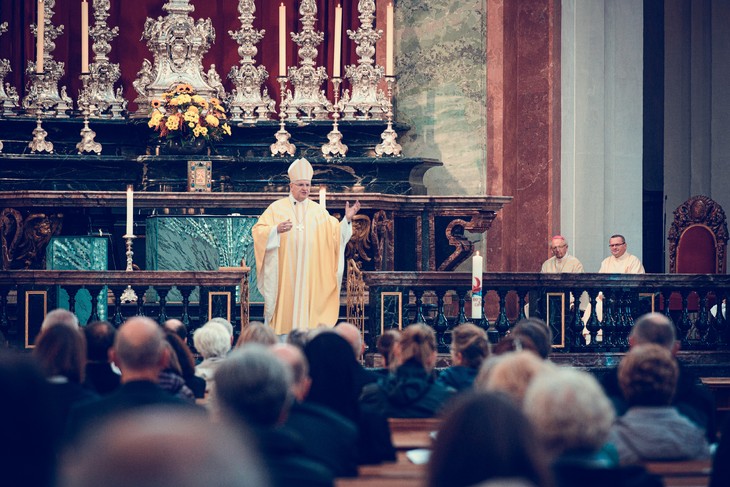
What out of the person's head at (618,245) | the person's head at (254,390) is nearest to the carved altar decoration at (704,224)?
the person's head at (618,245)

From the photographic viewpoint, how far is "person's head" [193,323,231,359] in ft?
23.7

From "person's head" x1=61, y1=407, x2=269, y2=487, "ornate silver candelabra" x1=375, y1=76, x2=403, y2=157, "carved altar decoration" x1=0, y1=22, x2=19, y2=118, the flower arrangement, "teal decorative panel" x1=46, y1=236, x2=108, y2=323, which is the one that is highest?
"carved altar decoration" x1=0, y1=22, x2=19, y2=118

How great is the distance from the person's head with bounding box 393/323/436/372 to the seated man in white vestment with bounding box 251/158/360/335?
463 cm

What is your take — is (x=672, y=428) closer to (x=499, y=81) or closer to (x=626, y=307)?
(x=626, y=307)

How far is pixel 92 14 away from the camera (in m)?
15.3

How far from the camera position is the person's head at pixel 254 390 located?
3.73 metres

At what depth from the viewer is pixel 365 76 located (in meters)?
14.4

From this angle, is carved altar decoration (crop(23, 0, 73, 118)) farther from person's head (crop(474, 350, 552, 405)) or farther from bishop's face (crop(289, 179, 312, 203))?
person's head (crop(474, 350, 552, 405))

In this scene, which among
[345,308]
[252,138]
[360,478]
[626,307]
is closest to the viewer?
[360,478]

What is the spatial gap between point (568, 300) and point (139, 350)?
255 inches

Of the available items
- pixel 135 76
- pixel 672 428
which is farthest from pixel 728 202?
pixel 672 428

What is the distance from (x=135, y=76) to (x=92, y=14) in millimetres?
886

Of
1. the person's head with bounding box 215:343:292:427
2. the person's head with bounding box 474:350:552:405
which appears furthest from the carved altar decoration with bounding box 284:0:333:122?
the person's head with bounding box 215:343:292:427

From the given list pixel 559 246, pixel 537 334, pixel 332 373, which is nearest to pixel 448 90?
pixel 559 246
